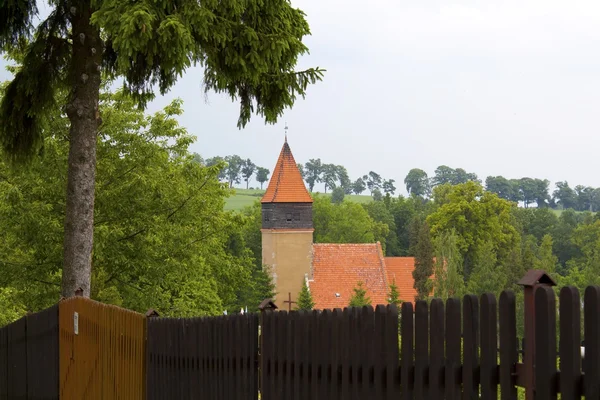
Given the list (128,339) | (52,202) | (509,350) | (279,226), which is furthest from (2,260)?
(279,226)

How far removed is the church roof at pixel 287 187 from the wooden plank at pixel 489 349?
290 feet

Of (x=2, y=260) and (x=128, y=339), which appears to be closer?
(x=128, y=339)

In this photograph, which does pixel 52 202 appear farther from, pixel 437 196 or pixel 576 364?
pixel 437 196

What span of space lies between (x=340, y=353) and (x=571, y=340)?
1.94 m

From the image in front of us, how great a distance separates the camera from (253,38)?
11.9 m

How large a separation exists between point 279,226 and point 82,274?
81.2m

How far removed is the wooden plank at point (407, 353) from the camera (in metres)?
4.15

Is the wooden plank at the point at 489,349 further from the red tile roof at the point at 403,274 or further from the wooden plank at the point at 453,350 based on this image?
the red tile roof at the point at 403,274

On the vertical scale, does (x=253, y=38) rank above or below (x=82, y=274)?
above

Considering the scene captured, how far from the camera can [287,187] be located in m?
93.6

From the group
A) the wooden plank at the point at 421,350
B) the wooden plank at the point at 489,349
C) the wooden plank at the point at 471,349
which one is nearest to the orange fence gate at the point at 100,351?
the wooden plank at the point at 421,350

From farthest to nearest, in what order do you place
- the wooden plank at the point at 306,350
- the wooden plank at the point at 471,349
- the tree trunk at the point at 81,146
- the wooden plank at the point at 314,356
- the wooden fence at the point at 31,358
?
the tree trunk at the point at 81,146
the wooden fence at the point at 31,358
the wooden plank at the point at 306,350
the wooden plank at the point at 314,356
the wooden plank at the point at 471,349

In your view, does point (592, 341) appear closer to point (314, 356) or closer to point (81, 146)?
point (314, 356)

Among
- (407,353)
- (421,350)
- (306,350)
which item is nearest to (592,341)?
(421,350)
